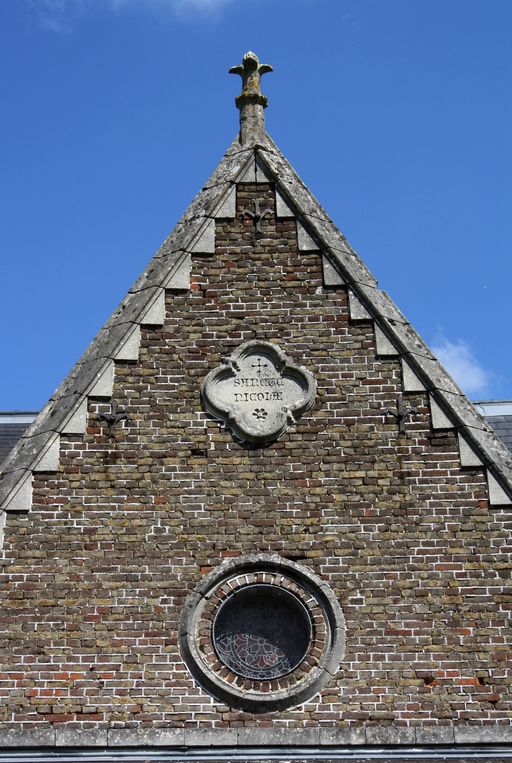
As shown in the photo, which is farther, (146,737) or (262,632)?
(262,632)

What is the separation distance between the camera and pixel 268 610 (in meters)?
15.1

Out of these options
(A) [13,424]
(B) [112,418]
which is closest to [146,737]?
(B) [112,418]

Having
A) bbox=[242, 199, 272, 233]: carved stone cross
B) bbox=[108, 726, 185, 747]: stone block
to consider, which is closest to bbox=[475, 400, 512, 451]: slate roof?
bbox=[242, 199, 272, 233]: carved stone cross

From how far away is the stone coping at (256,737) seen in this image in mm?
14180

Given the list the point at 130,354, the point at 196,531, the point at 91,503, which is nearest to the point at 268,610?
the point at 196,531

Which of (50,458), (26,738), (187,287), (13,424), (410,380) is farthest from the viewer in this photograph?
(13,424)

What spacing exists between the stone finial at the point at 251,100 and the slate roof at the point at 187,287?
0.23 meters

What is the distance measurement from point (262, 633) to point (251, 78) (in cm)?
661

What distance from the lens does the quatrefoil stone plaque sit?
1559 centimetres

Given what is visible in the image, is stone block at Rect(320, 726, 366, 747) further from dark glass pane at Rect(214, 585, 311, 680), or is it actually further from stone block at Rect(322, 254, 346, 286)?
stone block at Rect(322, 254, 346, 286)

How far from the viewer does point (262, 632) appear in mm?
15000

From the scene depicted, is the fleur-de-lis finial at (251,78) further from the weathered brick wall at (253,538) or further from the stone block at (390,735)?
the stone block at (390,735)

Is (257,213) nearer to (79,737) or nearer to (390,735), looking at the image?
(390,735)

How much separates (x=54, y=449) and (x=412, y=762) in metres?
4.54
